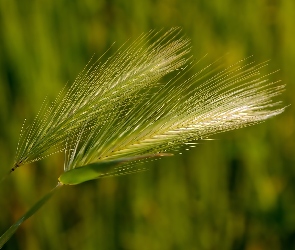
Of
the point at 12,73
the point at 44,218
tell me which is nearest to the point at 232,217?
the point at 44,218

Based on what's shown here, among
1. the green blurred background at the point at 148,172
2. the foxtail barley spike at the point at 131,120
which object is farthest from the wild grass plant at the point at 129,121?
the green blurred background at the point at 148,172

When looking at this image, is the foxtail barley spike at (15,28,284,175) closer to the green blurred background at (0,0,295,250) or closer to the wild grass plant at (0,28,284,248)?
the wild grass plant at (0,28,284,248)

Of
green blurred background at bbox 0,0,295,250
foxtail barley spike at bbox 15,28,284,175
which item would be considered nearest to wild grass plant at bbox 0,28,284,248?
foxtail barley spike at bbox 15,28,284,175

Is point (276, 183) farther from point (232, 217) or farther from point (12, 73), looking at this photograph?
point (12, 73)

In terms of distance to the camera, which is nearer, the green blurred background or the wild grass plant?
the wild grass plant

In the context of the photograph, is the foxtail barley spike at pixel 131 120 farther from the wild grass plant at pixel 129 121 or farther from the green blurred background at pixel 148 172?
the green blurred background at pixel 148 172

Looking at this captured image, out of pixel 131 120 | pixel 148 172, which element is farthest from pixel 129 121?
pixel 148 172

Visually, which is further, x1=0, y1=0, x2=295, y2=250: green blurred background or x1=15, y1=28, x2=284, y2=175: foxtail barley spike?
x1=0, y1=0, x2=295, y2=250: green blurred background

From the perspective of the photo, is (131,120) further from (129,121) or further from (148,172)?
(148,172)

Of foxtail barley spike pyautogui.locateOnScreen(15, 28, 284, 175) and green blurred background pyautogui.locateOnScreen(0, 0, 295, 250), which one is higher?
green blurred background pyautogui.locateOnScreen(0, 0, 295, 250)
